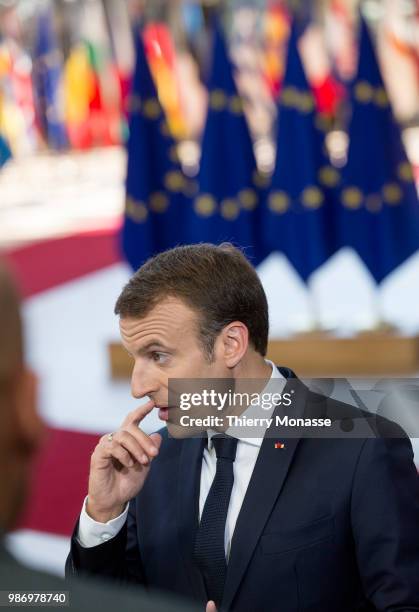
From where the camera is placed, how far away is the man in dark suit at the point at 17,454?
798mm

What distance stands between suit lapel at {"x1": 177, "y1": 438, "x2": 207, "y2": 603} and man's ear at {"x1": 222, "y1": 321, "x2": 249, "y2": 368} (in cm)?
17

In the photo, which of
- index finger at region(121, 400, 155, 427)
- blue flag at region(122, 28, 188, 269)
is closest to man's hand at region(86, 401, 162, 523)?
index finger at region(121, 400, 155, 427)

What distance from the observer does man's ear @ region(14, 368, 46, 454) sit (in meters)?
0.82

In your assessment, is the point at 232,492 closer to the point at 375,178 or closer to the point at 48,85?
the point at 375,178

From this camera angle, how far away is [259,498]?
6.20ft

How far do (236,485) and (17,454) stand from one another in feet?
3.83

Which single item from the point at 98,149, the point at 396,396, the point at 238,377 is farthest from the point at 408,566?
the point at 98,149

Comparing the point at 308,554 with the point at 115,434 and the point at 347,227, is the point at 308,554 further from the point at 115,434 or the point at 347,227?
the point at 347,227

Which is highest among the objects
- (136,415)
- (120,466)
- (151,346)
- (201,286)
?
(201,286)

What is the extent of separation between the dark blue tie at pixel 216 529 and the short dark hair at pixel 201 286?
8.2 inches

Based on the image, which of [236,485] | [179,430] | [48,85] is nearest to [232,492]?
[236,485]

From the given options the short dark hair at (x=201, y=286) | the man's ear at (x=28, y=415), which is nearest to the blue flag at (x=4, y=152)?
the short dark hair at (x=201, y=286)

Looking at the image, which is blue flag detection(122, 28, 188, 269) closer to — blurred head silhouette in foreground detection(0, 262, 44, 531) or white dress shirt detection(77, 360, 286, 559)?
white dress shirt detection(77, 360, 286, 559)

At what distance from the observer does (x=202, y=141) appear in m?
6.51
